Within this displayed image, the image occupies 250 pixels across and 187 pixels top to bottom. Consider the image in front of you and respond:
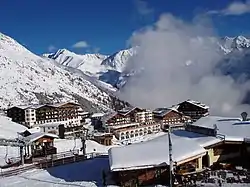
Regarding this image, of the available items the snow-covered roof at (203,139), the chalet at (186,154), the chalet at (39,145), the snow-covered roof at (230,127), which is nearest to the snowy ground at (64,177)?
the chalet at (186,154)

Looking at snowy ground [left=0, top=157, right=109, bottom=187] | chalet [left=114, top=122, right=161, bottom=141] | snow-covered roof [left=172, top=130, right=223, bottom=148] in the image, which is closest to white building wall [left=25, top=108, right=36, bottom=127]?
chalet [left=114, top=122, right=161, bottom=141]

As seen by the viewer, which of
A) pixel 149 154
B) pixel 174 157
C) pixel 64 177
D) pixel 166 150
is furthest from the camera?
pixel 64 177

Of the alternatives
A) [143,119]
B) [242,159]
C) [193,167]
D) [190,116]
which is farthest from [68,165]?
[190,116]

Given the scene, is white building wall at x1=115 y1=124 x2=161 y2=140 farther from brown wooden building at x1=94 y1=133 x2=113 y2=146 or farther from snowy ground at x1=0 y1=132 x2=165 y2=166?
snowy ground at x1=0 y1=132 x2=165 y2=166

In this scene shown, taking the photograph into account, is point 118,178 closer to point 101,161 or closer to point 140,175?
point 140,175

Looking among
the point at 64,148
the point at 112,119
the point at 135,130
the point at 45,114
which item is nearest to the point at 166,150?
the point at 64,148

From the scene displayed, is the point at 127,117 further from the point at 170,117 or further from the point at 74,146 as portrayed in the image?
the point at 74,146
